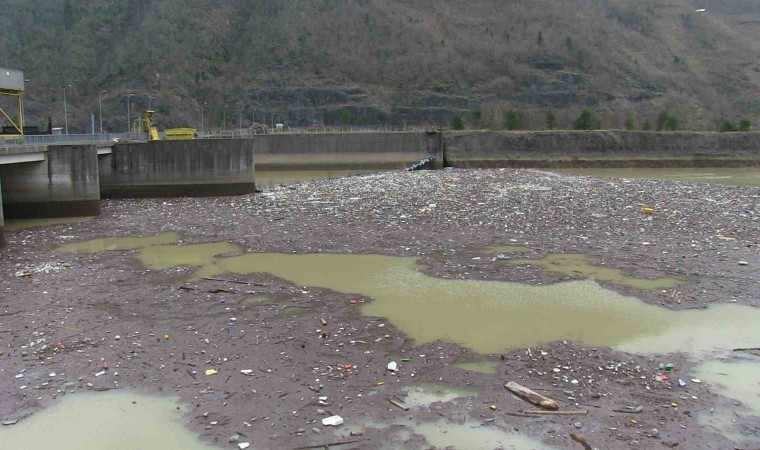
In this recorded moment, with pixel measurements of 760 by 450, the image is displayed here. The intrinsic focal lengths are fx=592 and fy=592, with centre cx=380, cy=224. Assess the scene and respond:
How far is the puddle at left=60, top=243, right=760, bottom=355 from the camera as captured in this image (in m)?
8.47

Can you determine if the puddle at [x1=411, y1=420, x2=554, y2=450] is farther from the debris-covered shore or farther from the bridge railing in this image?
the bridge railing

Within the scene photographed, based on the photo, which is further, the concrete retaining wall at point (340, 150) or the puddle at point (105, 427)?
the concrete retaining wall at point (340, 150)

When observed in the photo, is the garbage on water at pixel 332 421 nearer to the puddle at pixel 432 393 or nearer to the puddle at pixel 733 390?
the puddle at pixel 432 393

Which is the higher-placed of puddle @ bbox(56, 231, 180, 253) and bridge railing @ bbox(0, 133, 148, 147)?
bridge railing @ bbox(0, 133, 148, 147)

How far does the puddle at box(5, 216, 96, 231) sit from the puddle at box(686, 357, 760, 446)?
1961 cm

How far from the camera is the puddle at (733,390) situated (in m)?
5.98

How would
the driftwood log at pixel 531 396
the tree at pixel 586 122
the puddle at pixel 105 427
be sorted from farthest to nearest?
the tree at pixel 586 122 → the driftwood log at pixel 531 396 → the puddle at pixel 105 427

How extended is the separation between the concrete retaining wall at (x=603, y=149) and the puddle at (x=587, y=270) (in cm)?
3498

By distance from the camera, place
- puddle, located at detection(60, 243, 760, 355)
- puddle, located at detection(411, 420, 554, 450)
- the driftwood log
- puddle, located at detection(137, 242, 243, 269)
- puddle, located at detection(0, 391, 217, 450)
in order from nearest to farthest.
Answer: puddle, located at detection(411, 420, 554, 450)
puddle, located at detection(0, 391, 217, 450)
the driftwood log
puddle, located at detection(60, 243, 760, 355)
puddle, located at detection(137, 242, 243, 269)

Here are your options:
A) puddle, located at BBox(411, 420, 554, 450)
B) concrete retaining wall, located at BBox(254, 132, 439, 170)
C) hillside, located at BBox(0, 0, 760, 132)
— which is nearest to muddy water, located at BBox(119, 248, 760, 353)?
puddle, located at BBox(411, 420, 554, 450)

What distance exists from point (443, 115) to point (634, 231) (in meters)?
63.7

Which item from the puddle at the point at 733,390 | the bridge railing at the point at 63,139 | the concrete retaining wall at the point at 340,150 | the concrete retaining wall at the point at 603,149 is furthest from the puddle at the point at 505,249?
the concrete retaining wall at the point at 603,149

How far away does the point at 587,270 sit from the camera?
12.3 metres

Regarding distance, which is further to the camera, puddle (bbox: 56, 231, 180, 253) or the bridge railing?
the bridge railing
